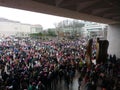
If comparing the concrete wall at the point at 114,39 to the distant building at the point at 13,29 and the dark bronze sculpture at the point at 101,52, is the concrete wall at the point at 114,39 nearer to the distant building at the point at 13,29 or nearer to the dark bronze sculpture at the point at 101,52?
the dark bronze sculpture at the point at 101,52

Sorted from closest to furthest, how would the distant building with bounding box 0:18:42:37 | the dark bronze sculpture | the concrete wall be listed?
the dark bronze sculpture → the concrete wall → the distant building with bounding box 0:18:42:37

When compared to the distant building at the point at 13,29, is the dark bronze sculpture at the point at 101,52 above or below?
below

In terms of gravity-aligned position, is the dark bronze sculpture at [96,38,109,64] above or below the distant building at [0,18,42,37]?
below

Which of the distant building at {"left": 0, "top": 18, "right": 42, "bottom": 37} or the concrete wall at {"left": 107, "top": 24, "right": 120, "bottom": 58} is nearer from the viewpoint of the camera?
the concrete wall at {"left": 107, "top": 24, "right": 120, "bottom": 58}

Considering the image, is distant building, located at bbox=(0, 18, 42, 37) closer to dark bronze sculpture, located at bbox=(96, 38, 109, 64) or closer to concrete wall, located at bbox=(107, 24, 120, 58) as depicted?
concrete wall, located at bbox=(107, 24, 120, 58)

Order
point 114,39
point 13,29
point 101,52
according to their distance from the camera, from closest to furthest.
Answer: point 101,52 → point 114,39 → point 13,29

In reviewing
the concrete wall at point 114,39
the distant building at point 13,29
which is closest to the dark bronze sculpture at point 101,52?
the concrete wall at point 114,39

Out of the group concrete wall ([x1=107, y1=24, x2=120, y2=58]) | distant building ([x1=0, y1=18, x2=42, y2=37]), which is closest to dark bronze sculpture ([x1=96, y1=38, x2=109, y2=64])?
concrete wall ([x1=107, y1=24, x2=120, y2=58])

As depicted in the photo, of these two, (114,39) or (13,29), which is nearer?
(114,39)

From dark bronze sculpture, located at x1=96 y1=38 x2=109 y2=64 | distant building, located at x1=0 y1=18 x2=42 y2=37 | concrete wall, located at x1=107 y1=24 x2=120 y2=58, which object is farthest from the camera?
distant building, located at x1=0 y1=18 x2=42 y2=37

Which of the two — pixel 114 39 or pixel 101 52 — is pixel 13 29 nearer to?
pixel 114 39

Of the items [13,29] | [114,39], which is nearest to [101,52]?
[114,39]

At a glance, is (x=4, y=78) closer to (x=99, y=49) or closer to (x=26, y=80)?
(x=26, y=80)

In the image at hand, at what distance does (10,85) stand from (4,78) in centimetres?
102
